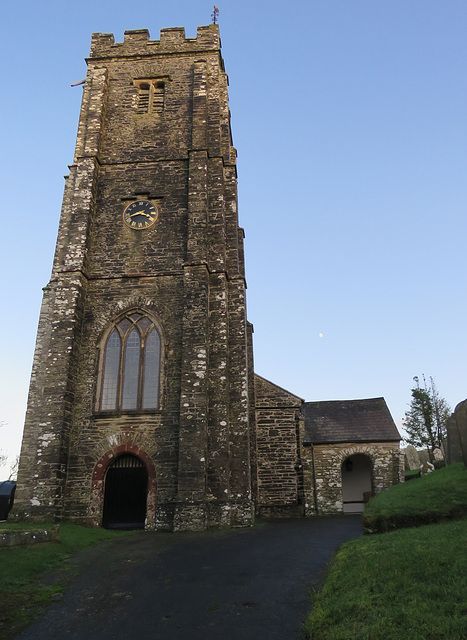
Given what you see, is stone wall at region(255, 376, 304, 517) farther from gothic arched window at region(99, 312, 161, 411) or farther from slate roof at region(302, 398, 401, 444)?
gothic arched window at region(99, 312, 161, 411)

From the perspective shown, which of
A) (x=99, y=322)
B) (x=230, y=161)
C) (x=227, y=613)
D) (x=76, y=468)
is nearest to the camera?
(x=227, y=613)

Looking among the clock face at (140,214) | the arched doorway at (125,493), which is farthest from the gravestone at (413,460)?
the clock face at (140,214)

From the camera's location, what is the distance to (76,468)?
1545 centimetres

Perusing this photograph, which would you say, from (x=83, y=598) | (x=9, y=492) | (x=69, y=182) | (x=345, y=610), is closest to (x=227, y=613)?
(x=345, y=610)

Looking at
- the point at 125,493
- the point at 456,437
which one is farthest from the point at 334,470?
the point at 125,493

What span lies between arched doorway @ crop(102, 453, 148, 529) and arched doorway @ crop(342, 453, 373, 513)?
44.6ft

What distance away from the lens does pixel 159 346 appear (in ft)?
55.9

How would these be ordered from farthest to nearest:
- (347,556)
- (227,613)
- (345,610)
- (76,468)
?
(76,468), (347,556), (227,613), (345,610)

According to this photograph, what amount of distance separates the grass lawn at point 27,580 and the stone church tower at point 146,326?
396 centimetres

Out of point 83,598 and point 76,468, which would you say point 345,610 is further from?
point 76,468

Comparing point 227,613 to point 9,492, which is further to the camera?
point 9,492

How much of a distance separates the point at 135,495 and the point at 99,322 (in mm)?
6044

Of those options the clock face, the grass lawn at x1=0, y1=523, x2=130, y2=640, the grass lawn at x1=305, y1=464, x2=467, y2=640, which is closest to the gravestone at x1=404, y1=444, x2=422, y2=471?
the clock face

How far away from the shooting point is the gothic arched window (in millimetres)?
16422
